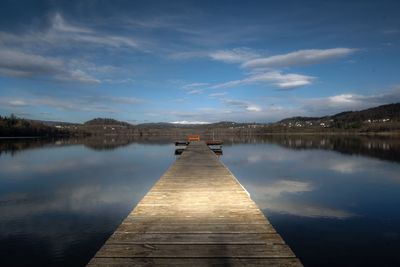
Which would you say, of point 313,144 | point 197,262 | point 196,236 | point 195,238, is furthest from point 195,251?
point 313,144

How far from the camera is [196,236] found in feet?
20.9

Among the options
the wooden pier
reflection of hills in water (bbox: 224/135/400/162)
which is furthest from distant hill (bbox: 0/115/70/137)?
the wooden pier

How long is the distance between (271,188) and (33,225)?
11.2m

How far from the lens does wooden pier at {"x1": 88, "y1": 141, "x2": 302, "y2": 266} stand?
5.24 m

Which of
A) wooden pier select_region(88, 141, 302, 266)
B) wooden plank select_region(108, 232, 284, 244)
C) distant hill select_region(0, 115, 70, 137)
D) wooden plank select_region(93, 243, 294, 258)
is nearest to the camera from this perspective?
wooden pier select_region(88, 141, 302, 266)

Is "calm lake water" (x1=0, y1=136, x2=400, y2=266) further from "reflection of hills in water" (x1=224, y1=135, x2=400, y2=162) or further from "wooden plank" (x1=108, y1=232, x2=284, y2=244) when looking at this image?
"reflection of hills in water" (x1=224, y1=135, x2=400, y2=162)

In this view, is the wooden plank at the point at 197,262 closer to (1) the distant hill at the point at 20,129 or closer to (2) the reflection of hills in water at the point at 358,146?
(2) the reflection of hills in water at the point at 358,146

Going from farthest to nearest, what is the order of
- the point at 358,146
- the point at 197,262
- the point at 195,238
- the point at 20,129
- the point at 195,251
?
1. the point at 20,129
2. the point at 358,146
3. the point at 195,238
4. the point at 195,251
5. the point at 197,262

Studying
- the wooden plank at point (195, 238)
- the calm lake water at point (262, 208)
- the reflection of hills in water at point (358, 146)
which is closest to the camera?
the wooden plank at point (195, 238)

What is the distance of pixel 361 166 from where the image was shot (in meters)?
27.3

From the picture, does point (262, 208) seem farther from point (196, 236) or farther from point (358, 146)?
point (358, 146)

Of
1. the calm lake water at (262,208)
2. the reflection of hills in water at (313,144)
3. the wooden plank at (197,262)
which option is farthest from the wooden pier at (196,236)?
the reflection of hills in water at (313,144)

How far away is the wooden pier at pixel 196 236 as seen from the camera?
5.24 m

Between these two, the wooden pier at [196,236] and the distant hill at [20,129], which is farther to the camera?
the distant hill at [20,129]
